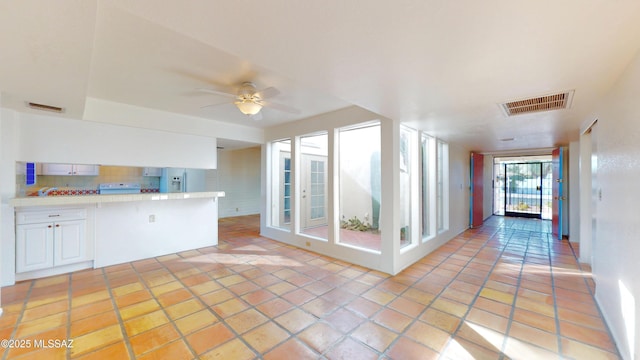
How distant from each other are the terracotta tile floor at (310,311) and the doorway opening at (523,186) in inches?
218

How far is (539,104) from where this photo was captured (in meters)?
2.60

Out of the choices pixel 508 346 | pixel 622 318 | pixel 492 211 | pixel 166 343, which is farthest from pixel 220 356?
pixel 492 211

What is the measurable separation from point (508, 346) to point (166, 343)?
2638mm

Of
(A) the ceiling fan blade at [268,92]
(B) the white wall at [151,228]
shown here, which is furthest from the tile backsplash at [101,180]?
(A) the ceiling fan blade at [268,92]

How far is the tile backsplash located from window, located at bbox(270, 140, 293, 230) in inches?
95.8

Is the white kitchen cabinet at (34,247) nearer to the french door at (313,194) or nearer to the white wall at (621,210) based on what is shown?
the french door at (313,194)

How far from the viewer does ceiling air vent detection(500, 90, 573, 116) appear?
7.81ft

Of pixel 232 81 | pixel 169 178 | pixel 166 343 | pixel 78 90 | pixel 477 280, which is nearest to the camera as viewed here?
pixel 166 343

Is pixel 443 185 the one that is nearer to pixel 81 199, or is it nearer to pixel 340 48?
pixel 340 48

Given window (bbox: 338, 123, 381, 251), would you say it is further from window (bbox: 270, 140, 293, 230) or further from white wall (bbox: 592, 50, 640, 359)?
white wall (bbox: 592, 50, 640, 359)

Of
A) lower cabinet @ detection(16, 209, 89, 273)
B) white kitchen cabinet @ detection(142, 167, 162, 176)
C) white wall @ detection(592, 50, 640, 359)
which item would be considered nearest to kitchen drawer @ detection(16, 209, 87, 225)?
lower cabinet @ detection(16, 209, 89, 273)

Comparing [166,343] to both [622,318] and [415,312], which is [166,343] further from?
[622,318]

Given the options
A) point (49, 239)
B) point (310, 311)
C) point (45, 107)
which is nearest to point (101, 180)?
point (49, 239)

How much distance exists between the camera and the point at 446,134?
431cm
